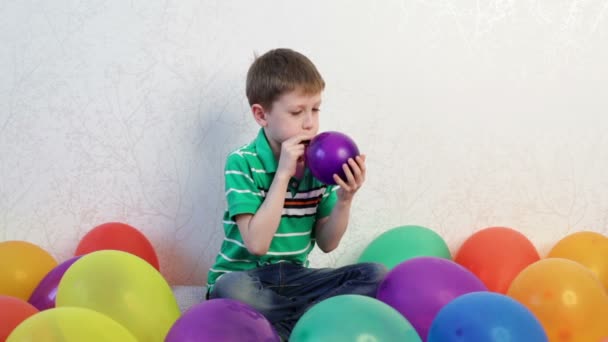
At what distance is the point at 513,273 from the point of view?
6.27 ft

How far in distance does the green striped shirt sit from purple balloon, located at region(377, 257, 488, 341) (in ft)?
0.88

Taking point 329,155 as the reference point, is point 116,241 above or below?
below

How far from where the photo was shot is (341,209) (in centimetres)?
179

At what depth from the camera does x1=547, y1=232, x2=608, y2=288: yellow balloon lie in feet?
6.25

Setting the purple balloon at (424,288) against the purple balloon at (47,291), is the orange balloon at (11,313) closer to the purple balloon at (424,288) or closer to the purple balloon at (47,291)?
the purple balloon at (47,291)

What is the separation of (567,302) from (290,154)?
64cm

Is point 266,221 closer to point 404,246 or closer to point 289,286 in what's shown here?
point 289,286

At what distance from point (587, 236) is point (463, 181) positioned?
351mm

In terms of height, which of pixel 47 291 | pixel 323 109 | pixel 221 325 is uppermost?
pixel 323 109

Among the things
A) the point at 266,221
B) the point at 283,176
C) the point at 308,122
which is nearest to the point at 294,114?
the point at 308,122

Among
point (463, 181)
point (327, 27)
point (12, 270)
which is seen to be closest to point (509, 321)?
point (463, 181)

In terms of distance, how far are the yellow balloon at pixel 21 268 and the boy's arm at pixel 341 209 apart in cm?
68

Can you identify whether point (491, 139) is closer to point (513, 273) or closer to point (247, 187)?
point (513, 273)

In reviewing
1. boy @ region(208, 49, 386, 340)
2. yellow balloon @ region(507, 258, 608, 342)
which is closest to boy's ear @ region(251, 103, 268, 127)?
boy @ region(208, 49, 386, 340)
